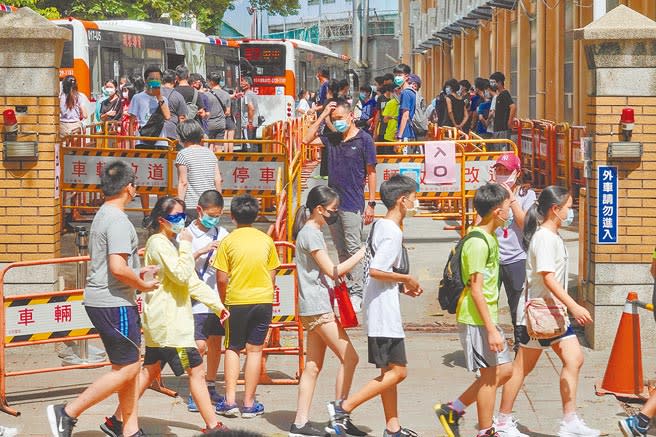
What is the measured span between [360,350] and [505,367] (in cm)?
324

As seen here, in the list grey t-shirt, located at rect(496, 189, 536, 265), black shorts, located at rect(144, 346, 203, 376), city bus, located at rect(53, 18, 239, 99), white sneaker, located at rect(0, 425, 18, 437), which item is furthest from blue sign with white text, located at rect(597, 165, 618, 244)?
city bus, located at rect(53, 18, 239, 99)

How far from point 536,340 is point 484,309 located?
2.39 ft

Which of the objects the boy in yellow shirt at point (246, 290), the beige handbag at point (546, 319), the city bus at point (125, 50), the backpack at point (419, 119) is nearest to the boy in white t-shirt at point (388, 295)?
the beige handbag at point (546, 319)

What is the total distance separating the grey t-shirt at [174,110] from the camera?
56.0 feet

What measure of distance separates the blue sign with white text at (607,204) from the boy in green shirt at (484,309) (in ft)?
10.4

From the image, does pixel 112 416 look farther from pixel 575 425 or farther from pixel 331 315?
pixel 575 425

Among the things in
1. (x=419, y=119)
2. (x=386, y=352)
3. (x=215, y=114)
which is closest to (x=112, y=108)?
(x=215, y=114)

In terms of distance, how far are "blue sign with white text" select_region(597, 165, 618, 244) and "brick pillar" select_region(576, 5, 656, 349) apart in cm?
5

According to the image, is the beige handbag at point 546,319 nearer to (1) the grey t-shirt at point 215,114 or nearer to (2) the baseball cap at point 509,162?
(2) the baseball cap at point 509,162

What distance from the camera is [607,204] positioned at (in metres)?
10.8

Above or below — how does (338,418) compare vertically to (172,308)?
below

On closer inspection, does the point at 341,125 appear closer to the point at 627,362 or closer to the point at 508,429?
the point at 627,362

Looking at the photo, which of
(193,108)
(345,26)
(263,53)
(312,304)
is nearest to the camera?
(312,304)

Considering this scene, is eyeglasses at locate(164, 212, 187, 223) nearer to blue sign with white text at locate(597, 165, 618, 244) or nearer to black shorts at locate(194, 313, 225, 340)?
black shorts at locate(194, 313, 225, 340)
